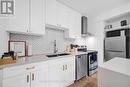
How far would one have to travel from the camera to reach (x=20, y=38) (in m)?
2.28

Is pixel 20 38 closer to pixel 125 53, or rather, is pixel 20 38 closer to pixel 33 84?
pixel 33 84

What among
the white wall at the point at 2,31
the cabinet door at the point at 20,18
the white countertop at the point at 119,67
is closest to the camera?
the white countertop at the point at 119,67

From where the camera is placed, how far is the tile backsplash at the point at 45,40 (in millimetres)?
2382

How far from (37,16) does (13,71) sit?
1.32 metres

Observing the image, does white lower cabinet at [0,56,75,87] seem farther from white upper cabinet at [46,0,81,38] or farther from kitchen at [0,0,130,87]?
white upper cabinet at [46,0,81,38]

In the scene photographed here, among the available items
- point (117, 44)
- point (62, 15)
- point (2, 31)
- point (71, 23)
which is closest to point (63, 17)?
point (62, 15)

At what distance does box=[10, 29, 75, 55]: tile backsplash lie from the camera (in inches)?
93.8

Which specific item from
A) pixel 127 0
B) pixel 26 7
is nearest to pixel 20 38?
pixel 26 7

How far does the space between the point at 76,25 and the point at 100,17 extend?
4.13 feet

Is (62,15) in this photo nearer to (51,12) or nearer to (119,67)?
(51,12)

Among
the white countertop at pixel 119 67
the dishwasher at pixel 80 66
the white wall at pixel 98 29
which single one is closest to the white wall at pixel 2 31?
the white countertop at pixel 119 67

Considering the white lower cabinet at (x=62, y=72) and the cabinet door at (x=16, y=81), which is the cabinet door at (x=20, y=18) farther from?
the white lower cabinet at (x=62, y=72)

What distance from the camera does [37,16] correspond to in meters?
2.22

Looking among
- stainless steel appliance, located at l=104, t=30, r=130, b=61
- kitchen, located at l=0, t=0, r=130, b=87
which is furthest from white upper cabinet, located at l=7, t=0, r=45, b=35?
stainless steel appliance, located at l=104, t=30, r=130, b=61
